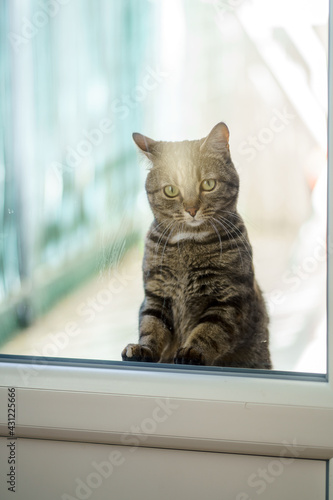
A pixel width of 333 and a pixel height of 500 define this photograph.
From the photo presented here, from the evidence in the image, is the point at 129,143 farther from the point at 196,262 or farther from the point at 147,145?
the point at 196,262

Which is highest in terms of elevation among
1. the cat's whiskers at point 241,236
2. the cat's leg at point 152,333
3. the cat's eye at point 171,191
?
the cat's eye at point 171,191

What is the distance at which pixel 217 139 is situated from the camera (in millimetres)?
909

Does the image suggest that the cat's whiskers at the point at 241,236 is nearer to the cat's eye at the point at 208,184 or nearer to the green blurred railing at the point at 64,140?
the cat's eye at the point at 208,184

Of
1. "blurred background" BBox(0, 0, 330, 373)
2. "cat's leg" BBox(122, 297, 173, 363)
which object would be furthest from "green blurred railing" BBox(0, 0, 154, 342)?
"cat's leg" BBox(122, 297, 173, 363)

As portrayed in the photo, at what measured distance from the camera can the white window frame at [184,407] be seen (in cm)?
78

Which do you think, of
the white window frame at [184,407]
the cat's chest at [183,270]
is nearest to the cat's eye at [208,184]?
the cat's chest at [183,270]

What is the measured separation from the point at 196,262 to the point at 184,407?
27cm

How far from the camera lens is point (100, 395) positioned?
83cm

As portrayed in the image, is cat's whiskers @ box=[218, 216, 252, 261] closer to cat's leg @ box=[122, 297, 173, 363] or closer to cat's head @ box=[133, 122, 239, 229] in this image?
cat's head @ box=[133, 122, 239, 229]

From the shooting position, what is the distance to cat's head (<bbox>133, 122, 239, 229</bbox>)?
0.92 m

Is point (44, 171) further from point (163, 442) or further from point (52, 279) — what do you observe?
point (163, 442)

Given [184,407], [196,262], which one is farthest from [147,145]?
[184,407]

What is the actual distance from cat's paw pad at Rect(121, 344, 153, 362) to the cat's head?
0.24 meters

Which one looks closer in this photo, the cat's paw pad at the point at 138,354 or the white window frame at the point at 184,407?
the white window frame at the point at 184,407
